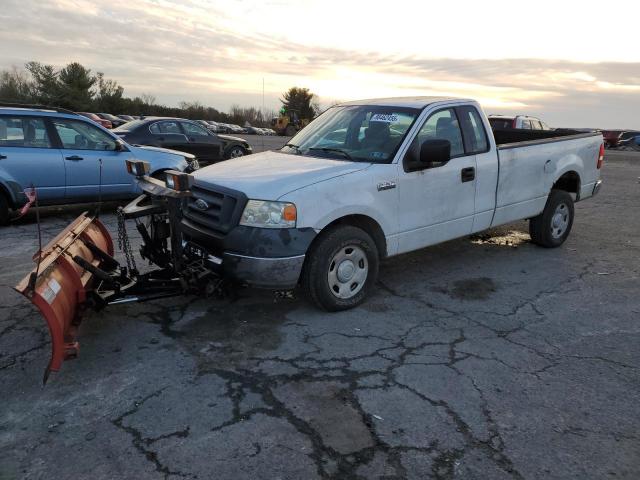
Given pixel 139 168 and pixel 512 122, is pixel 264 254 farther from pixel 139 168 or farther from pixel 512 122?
pixel 512 122

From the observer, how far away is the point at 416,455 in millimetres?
2793

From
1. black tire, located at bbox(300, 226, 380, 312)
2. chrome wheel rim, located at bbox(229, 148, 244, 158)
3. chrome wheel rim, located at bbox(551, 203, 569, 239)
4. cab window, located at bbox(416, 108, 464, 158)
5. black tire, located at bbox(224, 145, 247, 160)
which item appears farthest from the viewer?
chrome wheel rim, located at bbox(229, 148, 244, 158)

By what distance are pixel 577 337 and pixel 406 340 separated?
4.72ft

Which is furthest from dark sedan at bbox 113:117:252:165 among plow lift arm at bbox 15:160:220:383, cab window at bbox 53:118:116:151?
plow lift arm at bbox 15:160:220:383

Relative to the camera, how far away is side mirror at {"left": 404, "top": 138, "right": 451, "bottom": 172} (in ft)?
15.4

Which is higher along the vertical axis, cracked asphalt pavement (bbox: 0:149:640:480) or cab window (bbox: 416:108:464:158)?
cab window (bbox: 416:108:464:158)

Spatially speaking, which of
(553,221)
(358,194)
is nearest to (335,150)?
(358,194)

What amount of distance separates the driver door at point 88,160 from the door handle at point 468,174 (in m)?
5.47

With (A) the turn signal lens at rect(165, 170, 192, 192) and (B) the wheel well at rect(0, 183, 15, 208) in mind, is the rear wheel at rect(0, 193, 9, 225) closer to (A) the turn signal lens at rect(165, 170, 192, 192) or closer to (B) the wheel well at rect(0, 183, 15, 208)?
(B) the wheel well at rect(0, 183, 15, 208)

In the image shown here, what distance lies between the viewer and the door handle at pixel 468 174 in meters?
5.36

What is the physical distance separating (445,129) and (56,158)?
19.5 ft

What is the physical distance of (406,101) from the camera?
553 centimetres

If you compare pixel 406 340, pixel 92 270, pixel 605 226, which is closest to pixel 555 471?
pixel 406 340

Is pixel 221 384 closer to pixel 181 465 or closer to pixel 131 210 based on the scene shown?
pixel 181 465
